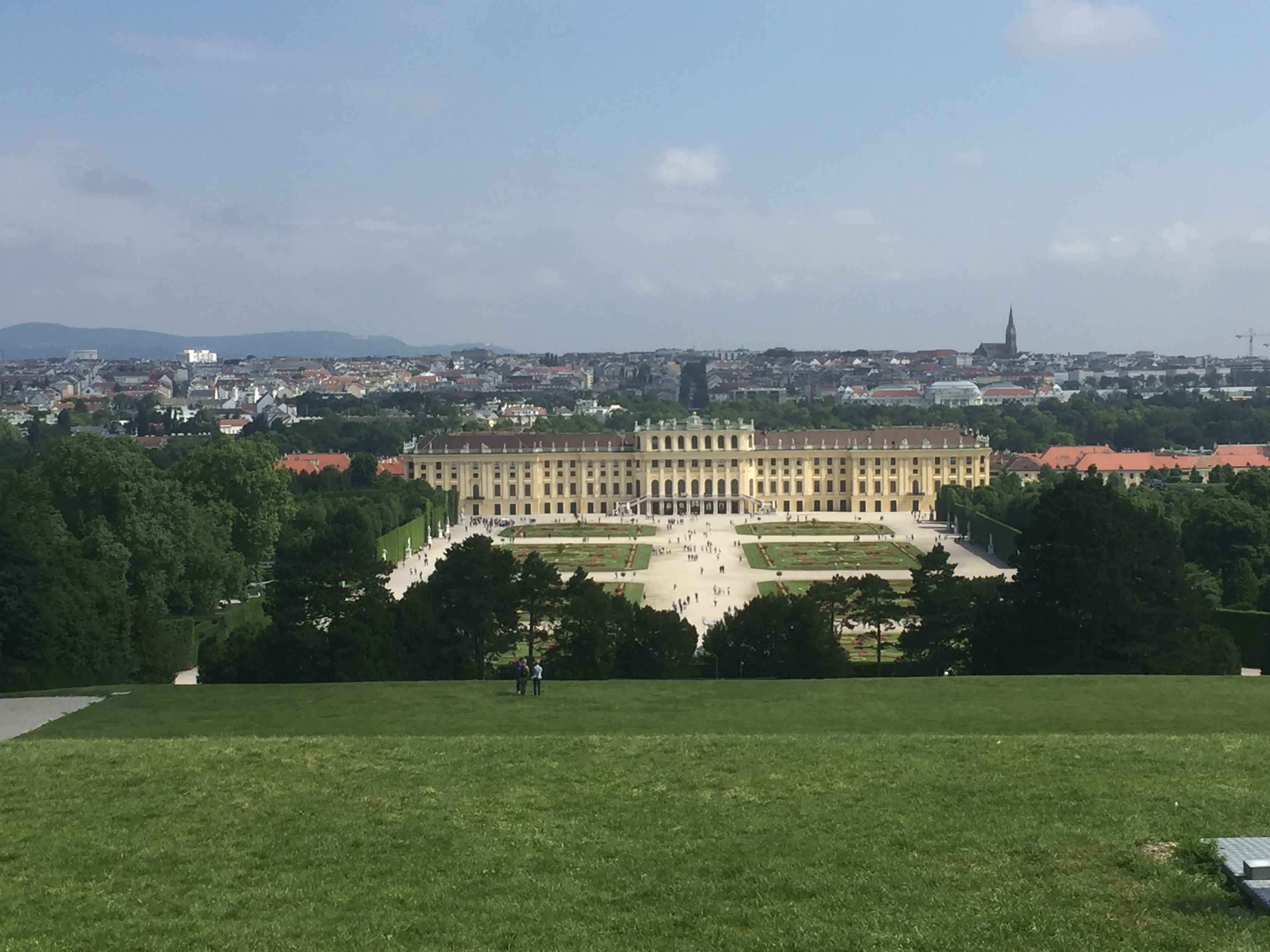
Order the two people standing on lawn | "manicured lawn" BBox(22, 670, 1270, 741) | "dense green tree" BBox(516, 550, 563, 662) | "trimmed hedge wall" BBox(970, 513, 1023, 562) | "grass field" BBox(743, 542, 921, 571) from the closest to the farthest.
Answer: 1. "manicured lawn" BBox(22, 670, 1270, 741)
2. the two people standing on lawn
3. "dense green tree" BBox(516, 550, 563, 662)
4. "grass field" BBox(743, 542, 921, 571)
5. "trimmed hedge wall" BBox(970, 513, 1023, 562)

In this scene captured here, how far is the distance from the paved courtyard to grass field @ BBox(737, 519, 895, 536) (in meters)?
0.25

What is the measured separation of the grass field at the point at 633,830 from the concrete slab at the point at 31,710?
0.46 m

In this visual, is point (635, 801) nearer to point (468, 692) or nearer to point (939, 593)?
point (468, 692)

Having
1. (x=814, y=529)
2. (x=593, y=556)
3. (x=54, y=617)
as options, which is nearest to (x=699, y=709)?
(x=54, y=617)

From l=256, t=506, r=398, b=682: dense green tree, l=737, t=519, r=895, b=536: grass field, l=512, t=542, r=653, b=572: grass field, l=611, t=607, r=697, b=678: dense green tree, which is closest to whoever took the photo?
l=256, t=506, r=398, b=682: dense green tree

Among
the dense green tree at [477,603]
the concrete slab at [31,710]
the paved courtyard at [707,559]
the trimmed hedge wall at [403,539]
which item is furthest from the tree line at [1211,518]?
the trimmed hedge wall at [403,539]

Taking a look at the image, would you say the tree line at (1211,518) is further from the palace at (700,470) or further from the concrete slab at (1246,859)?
the concrete slab at (1246,859)

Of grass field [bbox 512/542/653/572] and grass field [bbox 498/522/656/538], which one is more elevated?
grass field [bbox 512/542/653/572]

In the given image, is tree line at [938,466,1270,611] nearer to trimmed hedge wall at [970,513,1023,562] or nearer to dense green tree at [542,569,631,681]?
trimmed hedge wall at [970,513,1023,562]

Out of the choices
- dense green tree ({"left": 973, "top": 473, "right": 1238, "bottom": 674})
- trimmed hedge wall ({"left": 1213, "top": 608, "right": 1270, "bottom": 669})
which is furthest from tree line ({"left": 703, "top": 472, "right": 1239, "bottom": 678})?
trimmed hedge wall ({"left": 1213, "top": 608, "right": 1270, "bottom": 669})

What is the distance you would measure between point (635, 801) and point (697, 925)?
3.34 m

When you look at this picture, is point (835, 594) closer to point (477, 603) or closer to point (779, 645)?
point (779, 645)

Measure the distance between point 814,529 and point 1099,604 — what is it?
168 feet

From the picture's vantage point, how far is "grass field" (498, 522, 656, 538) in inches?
2936
